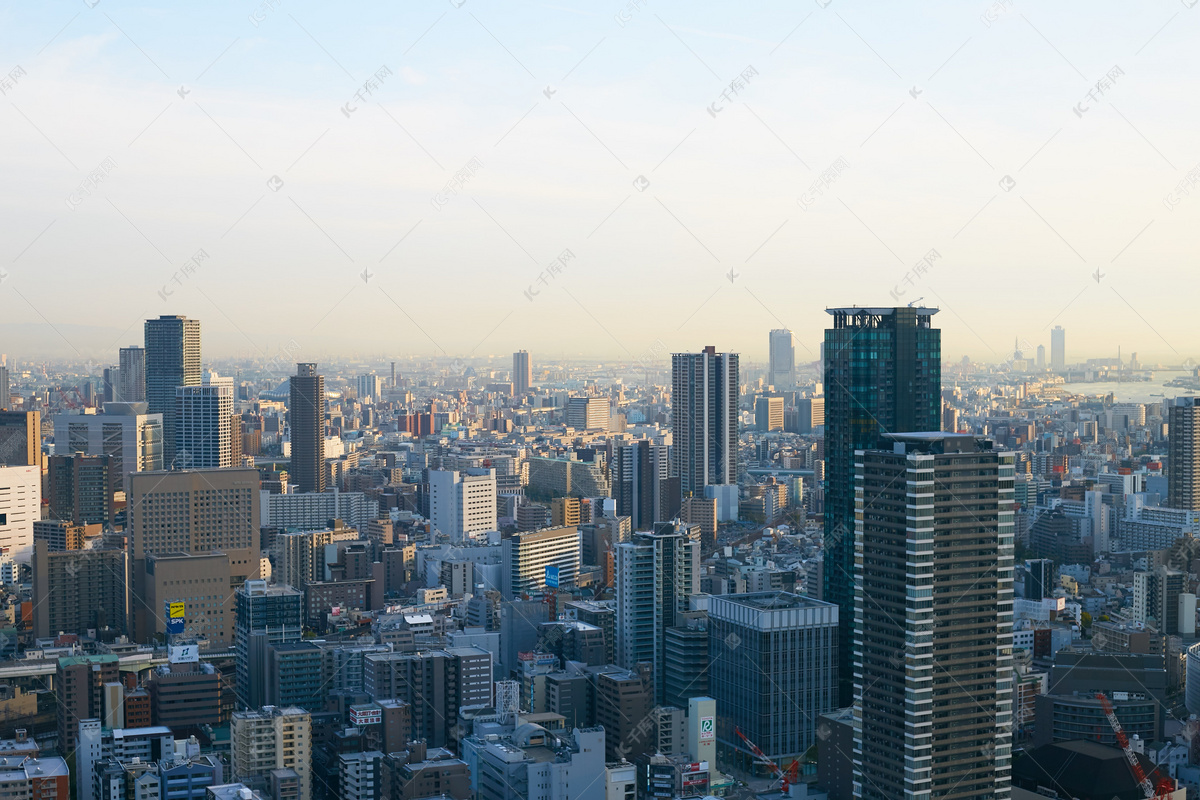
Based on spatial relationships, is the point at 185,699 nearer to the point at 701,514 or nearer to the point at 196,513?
the point at 196,513

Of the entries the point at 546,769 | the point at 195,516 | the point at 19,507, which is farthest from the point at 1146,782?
the point at 19,507

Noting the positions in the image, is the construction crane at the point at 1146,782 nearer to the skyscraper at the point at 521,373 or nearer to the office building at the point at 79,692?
the office building at the point at 79,692

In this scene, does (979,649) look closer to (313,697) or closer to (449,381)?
(313,697)

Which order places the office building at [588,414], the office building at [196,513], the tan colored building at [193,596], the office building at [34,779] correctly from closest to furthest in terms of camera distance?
the office building at [34,779]
the tan colored building at [193,596]
the office building at [196,513]
the office building at [588,414]

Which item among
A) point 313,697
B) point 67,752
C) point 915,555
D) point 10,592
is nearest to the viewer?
point 915,555

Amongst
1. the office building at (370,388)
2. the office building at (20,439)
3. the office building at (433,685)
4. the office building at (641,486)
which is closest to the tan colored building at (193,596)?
the office building at (433,685)

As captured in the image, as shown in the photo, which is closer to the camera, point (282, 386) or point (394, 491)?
point (394, 491)

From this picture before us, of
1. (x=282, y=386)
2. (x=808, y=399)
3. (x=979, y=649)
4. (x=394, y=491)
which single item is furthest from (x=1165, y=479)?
(x=282, y=386)

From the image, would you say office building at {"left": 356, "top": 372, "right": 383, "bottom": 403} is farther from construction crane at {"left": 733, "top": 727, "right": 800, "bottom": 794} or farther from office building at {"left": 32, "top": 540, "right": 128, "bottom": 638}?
construction crane at {"left": 733, "top": 727, "right": 800, "bottom": 794}
